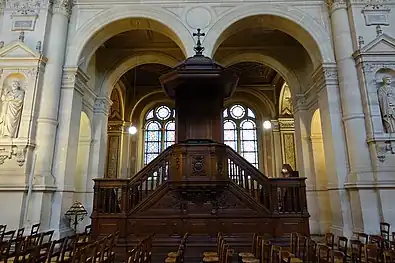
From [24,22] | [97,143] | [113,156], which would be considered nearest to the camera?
[24,22]

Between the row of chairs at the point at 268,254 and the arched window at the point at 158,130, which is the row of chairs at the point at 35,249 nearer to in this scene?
the row of chairs at the point at 268,254

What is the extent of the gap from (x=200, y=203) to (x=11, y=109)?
5.48 meters

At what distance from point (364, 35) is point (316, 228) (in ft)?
19.3

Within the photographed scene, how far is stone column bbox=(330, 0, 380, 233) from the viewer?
7.34 metres

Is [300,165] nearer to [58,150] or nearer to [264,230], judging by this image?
[264,230]

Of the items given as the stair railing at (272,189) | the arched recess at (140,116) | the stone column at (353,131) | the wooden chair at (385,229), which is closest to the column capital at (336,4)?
the stone column at (353,131)

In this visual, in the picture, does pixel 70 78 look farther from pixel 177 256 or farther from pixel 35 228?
pixel 177 256

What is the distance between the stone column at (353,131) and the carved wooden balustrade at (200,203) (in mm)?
1410

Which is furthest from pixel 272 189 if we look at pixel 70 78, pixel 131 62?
pixel 131 62

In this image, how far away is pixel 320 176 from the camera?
9953 millimetres

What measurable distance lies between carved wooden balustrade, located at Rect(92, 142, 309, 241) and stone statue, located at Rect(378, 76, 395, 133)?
2.71m

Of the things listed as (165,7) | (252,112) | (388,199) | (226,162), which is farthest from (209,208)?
(252,112)

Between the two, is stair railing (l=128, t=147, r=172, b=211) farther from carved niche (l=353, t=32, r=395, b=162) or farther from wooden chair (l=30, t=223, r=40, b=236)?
carved niche (l=353, t=32, r=395, b=162)

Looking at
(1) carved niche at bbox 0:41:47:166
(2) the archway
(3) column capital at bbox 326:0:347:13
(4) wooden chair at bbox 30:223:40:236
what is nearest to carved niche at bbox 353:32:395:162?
(3) column capital at bbox 326:0:347:13
